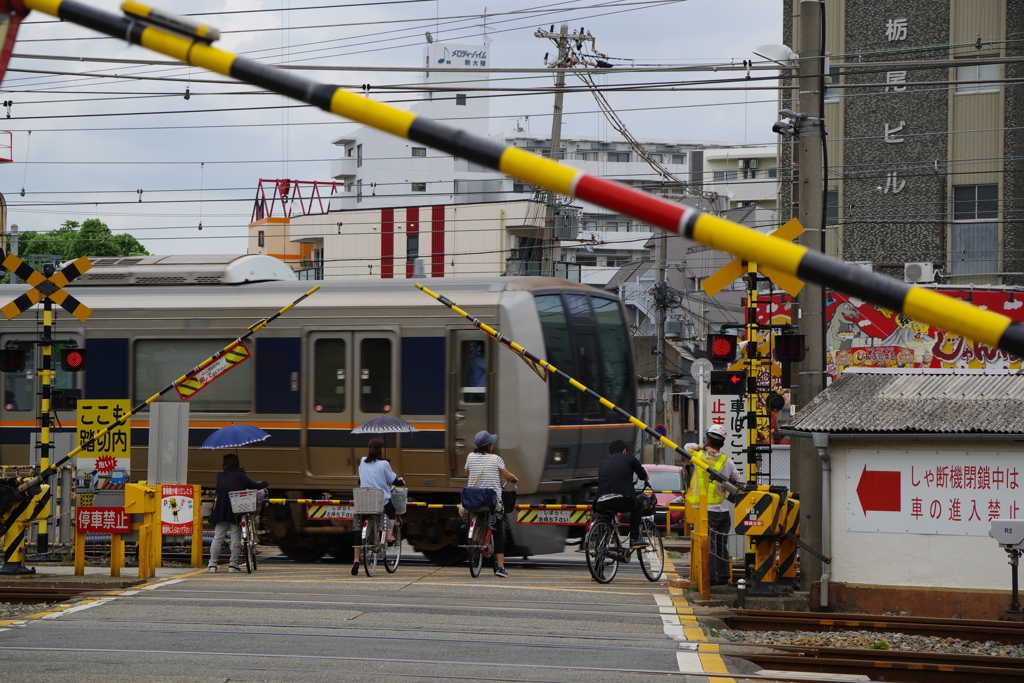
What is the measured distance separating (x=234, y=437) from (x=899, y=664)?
883 centimetres

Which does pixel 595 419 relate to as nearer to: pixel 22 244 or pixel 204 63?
pixel 204 63

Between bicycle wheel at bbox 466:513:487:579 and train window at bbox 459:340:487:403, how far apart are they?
1.92 meters

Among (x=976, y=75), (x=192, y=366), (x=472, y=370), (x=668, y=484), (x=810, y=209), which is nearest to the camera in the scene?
(x=810, y=209)

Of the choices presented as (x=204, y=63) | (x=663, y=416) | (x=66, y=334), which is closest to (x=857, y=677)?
(x=204, y=63)

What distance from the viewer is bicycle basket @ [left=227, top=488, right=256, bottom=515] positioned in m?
13.6

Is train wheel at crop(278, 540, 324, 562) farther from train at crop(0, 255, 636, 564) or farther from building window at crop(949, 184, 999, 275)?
building window at crop(949, 184, 999, 275)

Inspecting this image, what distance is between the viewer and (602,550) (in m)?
13.2

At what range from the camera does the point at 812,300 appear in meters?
12.7

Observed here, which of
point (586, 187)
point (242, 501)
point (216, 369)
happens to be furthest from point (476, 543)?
point (586, 187)

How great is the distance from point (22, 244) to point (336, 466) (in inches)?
1682

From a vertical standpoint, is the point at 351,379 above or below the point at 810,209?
below

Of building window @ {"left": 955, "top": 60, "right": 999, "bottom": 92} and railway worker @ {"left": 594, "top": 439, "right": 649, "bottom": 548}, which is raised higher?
building window @ {"left": 955, "top": 60, "right": 999, "bottom": 92}

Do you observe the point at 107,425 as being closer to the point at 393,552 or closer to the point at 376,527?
the point at 376,527

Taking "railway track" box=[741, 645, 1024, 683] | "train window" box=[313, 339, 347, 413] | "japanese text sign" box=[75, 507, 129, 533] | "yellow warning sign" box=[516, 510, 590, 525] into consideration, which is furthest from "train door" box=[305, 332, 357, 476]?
"railway track" box=[741, 645, 1024, 683]
